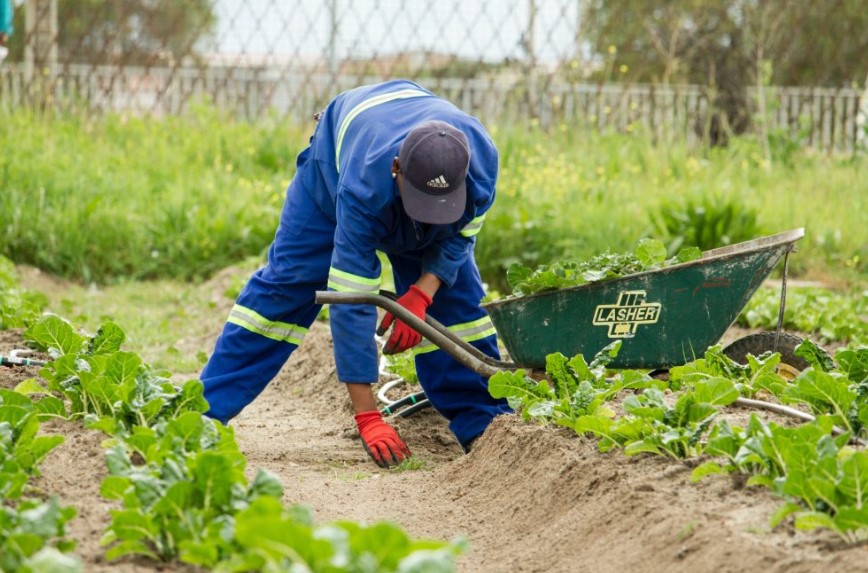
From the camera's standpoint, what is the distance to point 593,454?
3387 millimetres

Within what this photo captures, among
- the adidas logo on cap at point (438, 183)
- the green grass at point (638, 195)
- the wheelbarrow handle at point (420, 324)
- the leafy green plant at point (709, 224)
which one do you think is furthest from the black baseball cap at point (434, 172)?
the leafy green plant at point (709, 224)

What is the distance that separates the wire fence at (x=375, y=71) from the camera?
1067 centimetres

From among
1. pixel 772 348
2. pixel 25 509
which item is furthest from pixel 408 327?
pixel 25 509

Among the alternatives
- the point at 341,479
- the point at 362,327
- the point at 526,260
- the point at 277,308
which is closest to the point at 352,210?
the point at 362,327

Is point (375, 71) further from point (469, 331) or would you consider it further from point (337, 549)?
point (337, 549)

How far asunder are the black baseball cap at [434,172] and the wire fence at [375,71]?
7011mm

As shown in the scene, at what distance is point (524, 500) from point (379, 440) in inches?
35.6

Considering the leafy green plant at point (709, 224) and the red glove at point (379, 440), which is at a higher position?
the leafy green plant at point (709, 224)

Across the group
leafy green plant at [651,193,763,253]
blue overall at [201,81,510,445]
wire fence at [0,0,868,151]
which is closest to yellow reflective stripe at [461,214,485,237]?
blue overall at [201,81,510,445]

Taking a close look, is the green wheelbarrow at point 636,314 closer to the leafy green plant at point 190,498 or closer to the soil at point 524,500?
the soil at point 524,500

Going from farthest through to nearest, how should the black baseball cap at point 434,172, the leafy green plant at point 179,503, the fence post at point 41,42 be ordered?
the fence post at point 41,42
the black baseball cap at point 434,172
the leafy green plant at point 179,503

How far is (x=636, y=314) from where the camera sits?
3916 millimetres

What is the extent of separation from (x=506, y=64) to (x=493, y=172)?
7.21 m

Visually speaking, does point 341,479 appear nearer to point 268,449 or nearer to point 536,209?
point 268,449
